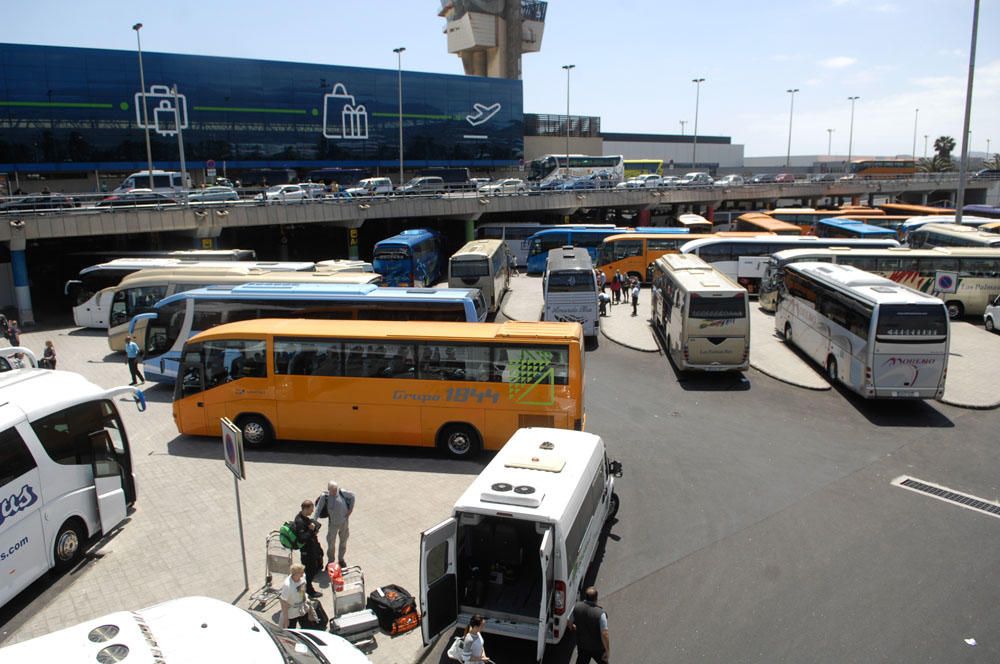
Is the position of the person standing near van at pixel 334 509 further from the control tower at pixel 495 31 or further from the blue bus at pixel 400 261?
the control tower at pixel 495 31

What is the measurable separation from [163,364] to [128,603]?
10.3 metres

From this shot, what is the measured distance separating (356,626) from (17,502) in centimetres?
438

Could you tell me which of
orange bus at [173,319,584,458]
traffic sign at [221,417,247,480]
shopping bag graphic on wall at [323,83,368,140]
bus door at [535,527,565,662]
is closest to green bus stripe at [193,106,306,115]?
shopping bag graphic on wall at [323,83,368,140]

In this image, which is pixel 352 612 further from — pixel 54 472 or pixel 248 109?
pixel 248 109

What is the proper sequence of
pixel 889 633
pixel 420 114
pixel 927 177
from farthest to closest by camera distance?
1. pixel 927 177
2. pixel 420 114
3. pixel 889 633

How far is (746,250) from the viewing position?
3084cm

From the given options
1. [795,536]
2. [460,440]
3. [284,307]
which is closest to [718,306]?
[460,440]

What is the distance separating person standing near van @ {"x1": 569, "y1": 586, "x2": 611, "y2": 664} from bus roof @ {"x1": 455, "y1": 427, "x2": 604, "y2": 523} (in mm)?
883

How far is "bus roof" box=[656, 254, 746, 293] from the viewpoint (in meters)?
18.3

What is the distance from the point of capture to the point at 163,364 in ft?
57.5

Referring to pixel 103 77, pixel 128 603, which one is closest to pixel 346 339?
pixel 128 603

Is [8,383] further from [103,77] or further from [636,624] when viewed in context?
[103,77]

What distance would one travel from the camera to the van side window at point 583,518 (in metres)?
7.39

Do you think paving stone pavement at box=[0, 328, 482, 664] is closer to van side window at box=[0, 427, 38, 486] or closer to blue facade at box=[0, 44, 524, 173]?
van side window at box=[0, 427, 38, 486]
